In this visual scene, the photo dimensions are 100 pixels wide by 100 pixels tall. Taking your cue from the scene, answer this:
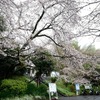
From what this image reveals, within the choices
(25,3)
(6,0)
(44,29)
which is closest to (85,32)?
(6,0)

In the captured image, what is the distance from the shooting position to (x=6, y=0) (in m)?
5.07

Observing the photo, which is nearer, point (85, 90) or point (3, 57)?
point (3, 57)

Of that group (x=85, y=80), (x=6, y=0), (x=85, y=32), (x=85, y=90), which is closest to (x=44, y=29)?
(x=6, y=0)

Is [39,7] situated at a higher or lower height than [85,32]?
higher

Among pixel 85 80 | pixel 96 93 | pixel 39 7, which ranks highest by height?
pixel 39 7

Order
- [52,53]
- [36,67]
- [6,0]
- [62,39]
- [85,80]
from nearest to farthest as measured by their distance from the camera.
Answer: [6,0]
[62,39]
[52,53]
[36,67]
[85,80]

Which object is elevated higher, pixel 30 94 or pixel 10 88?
pixel 10 88

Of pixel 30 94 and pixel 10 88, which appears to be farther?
pixel 30 94

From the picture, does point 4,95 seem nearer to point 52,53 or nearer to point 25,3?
point 52,53

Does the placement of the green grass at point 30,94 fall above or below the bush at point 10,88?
below

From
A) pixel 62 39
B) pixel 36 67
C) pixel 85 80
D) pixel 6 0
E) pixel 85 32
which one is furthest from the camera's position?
pixel 85 80

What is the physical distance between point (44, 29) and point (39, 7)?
3.99 feet

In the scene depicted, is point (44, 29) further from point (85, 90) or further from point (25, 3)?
point (85, 90)

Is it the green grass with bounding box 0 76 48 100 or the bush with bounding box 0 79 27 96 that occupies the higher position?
the bush with bounding box 0 79 27 96
